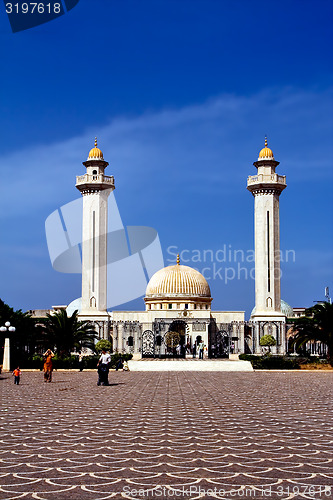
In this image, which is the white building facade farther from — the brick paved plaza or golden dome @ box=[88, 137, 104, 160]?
Result: the brick paved plaza

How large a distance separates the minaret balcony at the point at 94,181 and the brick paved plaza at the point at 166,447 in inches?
1430

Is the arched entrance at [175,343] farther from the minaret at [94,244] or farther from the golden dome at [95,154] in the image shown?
the golden dome at [95,154]

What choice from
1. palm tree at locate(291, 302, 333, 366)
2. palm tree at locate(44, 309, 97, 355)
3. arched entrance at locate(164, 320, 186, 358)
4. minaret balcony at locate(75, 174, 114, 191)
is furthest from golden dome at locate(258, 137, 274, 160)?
palm tree at locate(44, 309, 97, 355)

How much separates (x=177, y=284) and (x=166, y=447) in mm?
47885

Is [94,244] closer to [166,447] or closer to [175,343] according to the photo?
[175,343]

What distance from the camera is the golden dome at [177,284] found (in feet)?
181

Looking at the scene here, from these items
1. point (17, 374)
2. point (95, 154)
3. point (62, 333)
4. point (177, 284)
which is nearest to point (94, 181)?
point (95, 154)

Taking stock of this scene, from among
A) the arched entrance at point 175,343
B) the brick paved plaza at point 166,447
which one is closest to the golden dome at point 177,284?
the arched entrance at point 175,343

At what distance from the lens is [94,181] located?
1953 inches

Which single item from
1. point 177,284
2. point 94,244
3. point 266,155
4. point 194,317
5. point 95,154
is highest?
point 95,154

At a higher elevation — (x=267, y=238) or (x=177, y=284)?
(x=267, y=238)

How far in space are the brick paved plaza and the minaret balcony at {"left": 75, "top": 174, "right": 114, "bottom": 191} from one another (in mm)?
36319

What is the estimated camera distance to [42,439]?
26.5 feet

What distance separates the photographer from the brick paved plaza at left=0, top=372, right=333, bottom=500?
5.42 meters
